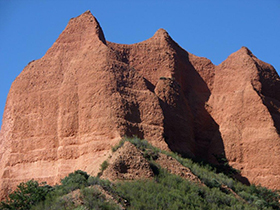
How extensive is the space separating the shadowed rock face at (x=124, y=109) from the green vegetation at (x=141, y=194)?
3.29 m

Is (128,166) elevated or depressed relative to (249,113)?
depressed

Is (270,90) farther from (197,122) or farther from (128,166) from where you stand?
(128,166)

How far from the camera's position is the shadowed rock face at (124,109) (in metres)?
35.4

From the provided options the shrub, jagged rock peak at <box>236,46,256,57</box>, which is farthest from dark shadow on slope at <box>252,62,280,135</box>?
the shrub

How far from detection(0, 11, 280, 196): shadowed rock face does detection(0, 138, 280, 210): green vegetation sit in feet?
10.8

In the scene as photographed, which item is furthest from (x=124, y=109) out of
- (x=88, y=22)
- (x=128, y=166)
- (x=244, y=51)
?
(x=244, y=51)

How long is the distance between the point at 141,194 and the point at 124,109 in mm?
8785

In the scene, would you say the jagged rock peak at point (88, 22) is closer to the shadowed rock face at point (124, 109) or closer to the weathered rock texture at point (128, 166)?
the shadowed rock face at point (124, 109)

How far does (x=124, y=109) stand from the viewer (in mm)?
35312

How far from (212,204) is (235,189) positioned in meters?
4.94

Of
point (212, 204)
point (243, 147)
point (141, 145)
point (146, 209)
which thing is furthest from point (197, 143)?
point (146, 209)

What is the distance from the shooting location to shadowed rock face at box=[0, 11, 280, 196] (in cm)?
3544

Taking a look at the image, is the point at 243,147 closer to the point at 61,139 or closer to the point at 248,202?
the point at 248,202

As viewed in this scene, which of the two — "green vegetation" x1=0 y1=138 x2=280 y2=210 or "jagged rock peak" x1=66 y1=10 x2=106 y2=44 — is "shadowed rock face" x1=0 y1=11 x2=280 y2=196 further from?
"green vegetation" x1=0 y1=138 x2=280 y2=210
